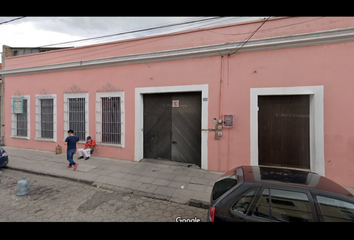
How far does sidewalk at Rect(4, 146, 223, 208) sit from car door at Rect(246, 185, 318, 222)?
1907 millimetres

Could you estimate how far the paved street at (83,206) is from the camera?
10.6 feet

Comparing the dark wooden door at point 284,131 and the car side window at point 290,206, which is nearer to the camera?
the car side window at point 290,206

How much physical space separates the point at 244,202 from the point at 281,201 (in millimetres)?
462

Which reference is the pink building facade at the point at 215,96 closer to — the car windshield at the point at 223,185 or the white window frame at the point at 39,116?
the white window frame at the point at 39,116

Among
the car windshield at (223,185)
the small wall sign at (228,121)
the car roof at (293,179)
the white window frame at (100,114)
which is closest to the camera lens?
the car roof at (293,179)

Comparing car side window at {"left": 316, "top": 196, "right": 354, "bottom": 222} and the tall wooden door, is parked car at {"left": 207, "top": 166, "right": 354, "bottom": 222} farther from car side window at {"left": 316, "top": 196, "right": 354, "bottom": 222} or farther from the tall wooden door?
the tall wooden door

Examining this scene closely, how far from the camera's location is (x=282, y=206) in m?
2.02

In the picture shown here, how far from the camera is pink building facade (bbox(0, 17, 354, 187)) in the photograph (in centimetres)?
473

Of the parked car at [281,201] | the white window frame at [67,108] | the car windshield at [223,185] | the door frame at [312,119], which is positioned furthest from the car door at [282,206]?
the white window frame at [67,108]

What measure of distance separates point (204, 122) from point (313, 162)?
364 cm

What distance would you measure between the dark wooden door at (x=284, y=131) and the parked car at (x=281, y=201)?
3122 millimetres

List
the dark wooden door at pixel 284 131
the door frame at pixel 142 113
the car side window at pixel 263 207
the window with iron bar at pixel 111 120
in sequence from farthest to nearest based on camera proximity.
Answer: the window with iron bar at pixel 111 120
the door frame at pixel 142 113
the dark wooden door at pixel 284 131
the car side window at pixel 263 207

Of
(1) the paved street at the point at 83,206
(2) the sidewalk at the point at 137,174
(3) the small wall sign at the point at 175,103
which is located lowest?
(1) the paved street at the point at 83,206
